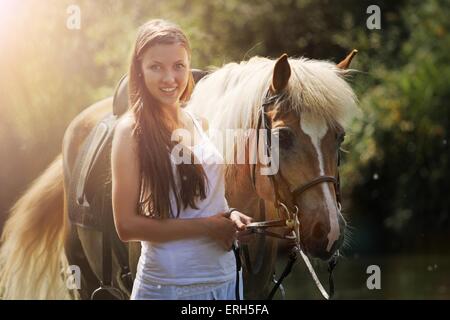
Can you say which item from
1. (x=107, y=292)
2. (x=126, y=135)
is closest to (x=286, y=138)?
(x=126, y=135)

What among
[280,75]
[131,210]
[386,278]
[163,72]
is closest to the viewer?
[131,210]

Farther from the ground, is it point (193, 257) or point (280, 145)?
point (280, 145)

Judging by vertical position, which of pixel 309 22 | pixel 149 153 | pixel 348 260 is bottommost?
pixel 348 260

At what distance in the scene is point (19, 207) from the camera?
12.8 feet

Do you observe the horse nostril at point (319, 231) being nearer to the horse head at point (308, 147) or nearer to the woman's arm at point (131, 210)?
the horse head at point (308, 147)

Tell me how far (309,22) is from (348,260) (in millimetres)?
2382

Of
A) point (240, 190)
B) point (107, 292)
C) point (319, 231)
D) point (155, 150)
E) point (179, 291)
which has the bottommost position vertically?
point (107, 292)

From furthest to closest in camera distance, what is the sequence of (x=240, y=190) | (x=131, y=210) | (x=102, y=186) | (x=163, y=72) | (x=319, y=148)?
1. (x=102, y=186)
2. (x=240, y=190)
3. (x=319, y=148)
4. (x=163, y=72)
5. (x=131, y=210)

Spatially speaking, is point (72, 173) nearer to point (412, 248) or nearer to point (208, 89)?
point (208, 89)

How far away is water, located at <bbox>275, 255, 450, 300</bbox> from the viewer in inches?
259

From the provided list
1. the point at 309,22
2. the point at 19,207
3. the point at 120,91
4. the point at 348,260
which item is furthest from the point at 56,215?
the point at 348,260

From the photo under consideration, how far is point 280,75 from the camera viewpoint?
2654 millimetres

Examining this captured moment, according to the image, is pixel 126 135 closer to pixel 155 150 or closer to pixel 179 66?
pixel 155 150

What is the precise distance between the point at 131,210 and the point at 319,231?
550mm
